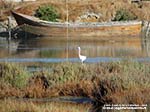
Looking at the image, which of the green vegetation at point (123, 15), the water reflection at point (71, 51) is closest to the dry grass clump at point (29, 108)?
the water reflection at point (71, 51)

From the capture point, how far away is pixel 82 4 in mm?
62031

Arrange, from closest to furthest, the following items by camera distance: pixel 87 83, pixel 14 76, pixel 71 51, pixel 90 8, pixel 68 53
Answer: pixel 87 83 < pixel 14 76 < pixel 68 53 < pixel 71 51 < pixel 90 8

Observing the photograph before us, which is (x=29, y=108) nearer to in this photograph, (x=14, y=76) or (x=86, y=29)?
(x=14, y=76)

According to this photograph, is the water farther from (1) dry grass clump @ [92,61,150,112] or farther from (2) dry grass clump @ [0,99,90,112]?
(2) dry grass clump @ [0,99,90,112]

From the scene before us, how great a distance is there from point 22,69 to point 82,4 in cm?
4625

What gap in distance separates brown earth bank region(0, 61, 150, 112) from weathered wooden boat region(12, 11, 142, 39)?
117 ft

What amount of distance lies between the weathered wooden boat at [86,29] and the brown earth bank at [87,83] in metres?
35.7

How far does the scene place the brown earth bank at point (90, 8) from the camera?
61.0 meters

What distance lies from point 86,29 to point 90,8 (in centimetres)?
876

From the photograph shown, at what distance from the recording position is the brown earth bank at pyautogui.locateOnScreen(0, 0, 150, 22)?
61031mm

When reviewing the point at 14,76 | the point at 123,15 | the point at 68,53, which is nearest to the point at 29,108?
the point at 14,76

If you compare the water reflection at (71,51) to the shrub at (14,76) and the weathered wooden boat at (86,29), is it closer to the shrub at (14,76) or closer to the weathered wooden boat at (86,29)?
the shrub at (14,76)

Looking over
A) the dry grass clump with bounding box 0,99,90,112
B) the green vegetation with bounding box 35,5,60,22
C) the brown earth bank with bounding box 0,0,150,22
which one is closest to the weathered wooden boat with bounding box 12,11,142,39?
the green vegetation with bounding box 35,5,60,22

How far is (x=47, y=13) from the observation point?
5878 centimetres
